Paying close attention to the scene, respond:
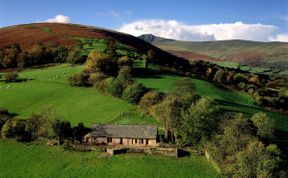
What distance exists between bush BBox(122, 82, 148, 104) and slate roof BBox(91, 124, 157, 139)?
499 inches

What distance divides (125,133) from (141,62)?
5175 centimetres

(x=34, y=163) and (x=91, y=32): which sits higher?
(x=91, y=32)

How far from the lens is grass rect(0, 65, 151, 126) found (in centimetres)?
8138

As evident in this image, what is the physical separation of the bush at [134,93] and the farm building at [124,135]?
41.6 feet

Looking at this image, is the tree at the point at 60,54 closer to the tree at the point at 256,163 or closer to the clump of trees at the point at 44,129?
the clump of trees at the point at 44,129

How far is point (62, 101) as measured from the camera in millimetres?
90500

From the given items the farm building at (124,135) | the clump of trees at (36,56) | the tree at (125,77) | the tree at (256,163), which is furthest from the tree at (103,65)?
the tree at (256,163)

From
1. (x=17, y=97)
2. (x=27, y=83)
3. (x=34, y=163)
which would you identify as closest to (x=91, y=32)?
(x=27, y=83)

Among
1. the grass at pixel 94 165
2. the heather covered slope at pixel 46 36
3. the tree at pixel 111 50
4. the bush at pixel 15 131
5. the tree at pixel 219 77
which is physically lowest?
the grass at pixel 94 165

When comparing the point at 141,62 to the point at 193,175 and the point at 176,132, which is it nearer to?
the point at 176,132

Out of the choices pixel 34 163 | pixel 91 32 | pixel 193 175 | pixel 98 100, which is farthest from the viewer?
pixel 91 32

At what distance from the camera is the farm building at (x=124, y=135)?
70.1 metres

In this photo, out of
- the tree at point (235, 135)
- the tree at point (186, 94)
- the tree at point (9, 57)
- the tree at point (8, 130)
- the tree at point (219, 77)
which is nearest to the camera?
the tree at point (235, 135)

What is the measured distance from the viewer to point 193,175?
189ft
